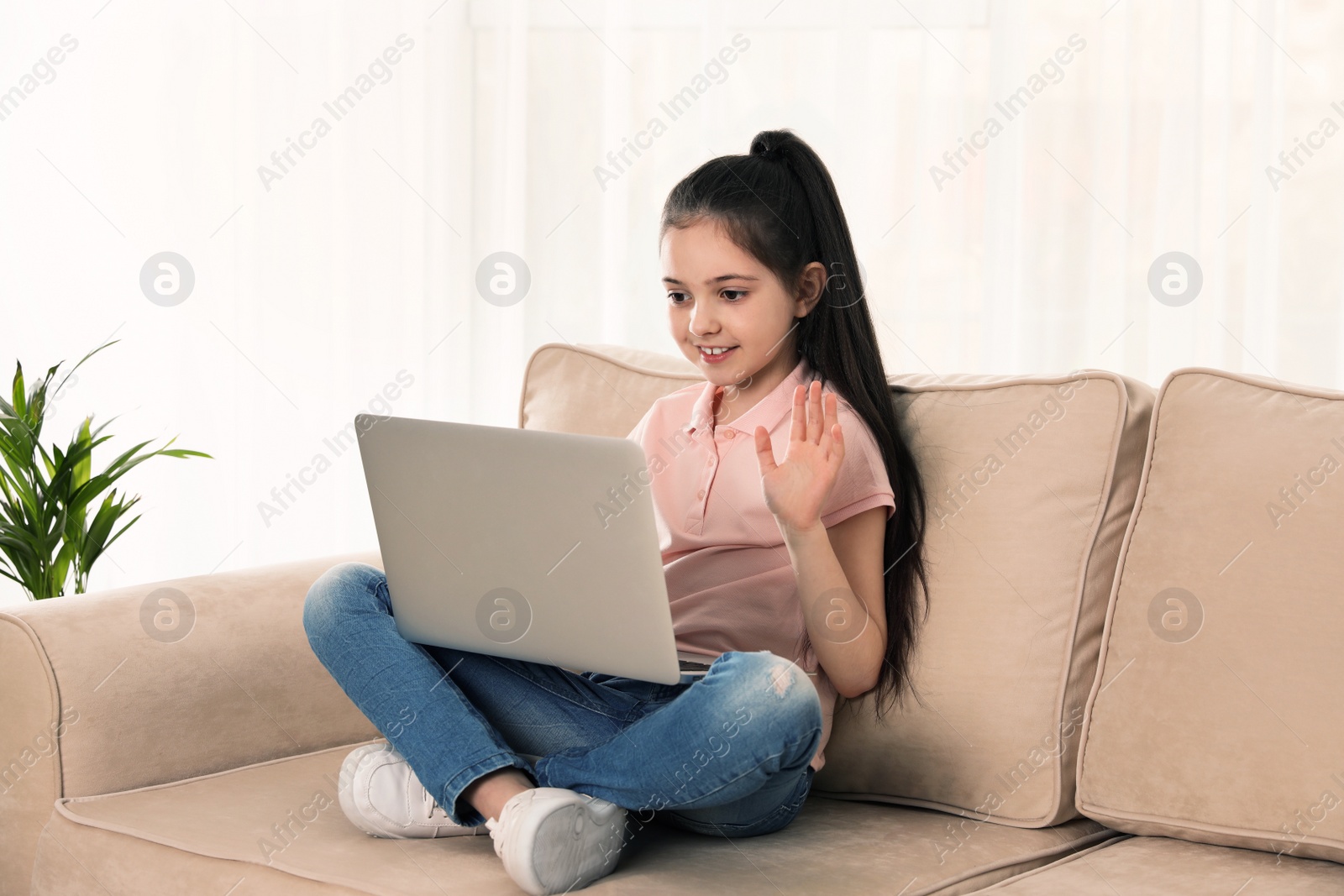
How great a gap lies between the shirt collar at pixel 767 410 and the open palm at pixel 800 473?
0.62ft

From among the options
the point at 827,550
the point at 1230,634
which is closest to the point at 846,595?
the point at 827,550

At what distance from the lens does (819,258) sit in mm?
1529

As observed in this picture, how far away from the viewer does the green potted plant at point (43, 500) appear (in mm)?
1919

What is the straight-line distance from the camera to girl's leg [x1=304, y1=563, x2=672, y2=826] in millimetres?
1224

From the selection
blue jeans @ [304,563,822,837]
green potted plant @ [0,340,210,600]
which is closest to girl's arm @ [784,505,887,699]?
blue jeans @ [304,563,822,837]

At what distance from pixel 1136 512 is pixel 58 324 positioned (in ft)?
8.60

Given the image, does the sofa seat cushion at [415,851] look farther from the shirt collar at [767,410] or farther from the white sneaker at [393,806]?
the shirt collar at [767,410]

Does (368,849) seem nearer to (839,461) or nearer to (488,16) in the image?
(839,461)

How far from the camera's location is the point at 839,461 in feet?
4.25

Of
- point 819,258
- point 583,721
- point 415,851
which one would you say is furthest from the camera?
point 819,258

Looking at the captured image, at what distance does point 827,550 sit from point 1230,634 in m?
0.40

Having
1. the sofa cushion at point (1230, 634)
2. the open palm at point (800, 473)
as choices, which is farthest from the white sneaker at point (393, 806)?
the sofa cushion at point (1230, 634)

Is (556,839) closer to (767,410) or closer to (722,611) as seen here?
(722,611)

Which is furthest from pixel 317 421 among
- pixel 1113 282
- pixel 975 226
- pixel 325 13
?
pixel 1113 282
